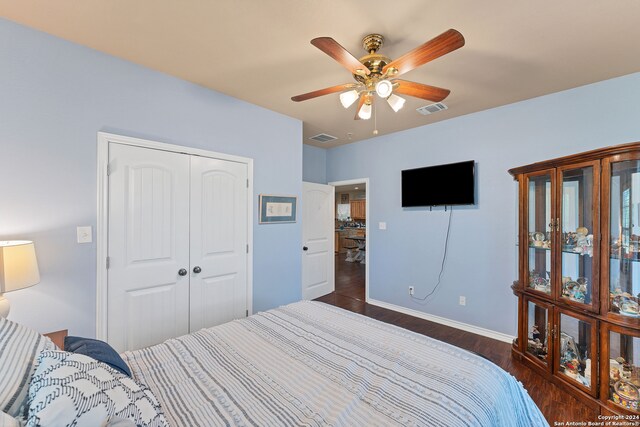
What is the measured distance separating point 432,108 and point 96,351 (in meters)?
3.46

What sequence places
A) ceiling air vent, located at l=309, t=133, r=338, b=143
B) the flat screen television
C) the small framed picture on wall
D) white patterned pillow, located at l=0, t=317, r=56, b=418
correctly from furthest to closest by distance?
ceiling air vent, located at l=309, t=133, r=338, b=143 < the flat screen television < the small framed picture on wall < white patterned pillow, located at l=0, t=317, r=56, b=418

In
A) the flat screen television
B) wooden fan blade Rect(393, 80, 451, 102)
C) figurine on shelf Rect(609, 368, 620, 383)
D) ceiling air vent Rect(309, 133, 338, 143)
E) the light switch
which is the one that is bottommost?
figurine on shelf Rect(609, 368, 620, 383)

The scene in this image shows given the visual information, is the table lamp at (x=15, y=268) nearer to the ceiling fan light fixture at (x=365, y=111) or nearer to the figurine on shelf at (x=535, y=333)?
the ceiling fan light fixture at (x=365, y=111)

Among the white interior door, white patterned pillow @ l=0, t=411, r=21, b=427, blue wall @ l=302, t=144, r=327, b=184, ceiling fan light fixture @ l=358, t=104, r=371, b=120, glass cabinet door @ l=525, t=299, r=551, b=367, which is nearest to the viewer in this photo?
white patterned pillow @ l=0, t=411, r=21, b=427

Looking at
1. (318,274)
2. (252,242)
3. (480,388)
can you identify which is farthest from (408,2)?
(318,274)

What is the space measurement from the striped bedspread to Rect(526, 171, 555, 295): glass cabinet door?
1.44 metres

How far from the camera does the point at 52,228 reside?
1870 mm

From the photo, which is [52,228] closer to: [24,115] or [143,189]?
[143,189]

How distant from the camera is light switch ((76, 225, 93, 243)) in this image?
6.46 ft

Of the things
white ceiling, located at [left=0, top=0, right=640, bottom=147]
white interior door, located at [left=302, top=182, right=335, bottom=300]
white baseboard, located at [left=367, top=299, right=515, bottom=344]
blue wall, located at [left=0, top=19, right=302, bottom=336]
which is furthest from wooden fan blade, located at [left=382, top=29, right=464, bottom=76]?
white baseboard, located at [left=367, top=299, right=515, bottom=344]

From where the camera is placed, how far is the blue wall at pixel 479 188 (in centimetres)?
253

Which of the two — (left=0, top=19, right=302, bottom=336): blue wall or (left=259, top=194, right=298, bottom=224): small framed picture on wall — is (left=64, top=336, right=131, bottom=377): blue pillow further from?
(left=259, top=194, right=298, bottom=224): small framed picture on wall

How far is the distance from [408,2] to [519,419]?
7.50 ft

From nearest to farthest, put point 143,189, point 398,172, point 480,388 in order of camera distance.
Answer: point 480,388 < point 143,189 < point 398,172
